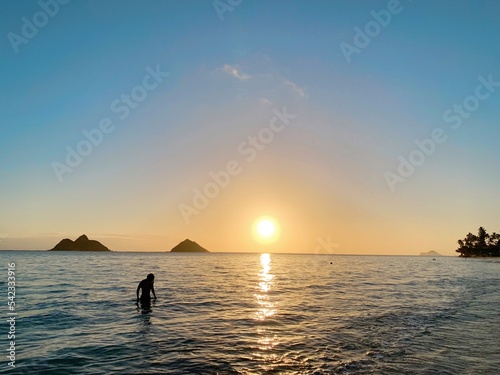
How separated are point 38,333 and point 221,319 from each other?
9.84 m

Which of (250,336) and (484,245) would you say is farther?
(484,245)

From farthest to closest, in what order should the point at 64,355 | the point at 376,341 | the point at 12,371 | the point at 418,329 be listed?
the point at 418,329
the point at 376,341
the point at 64,355
the point at 12,371

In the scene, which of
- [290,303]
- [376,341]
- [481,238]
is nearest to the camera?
[376,341]

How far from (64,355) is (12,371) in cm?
197

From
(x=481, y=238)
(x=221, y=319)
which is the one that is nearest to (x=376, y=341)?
(x=221, y=319)

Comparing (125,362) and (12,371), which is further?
(125,362)

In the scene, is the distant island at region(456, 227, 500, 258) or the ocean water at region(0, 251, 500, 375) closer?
the ocean water at region(0, 251, 500, 375)

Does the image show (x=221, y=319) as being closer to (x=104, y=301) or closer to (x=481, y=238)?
(x=104, y=301)

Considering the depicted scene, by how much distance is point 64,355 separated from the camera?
43.0ft

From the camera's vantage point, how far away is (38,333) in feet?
54.4

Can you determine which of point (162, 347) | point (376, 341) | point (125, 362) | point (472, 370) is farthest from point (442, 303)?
point (125, 362)

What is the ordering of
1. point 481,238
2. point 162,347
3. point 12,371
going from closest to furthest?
point 12,371 < point 162,347 < point 481,238

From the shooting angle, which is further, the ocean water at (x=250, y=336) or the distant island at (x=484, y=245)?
the distant island at (x=484, y=245)

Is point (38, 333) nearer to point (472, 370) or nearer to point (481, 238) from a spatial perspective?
point (472, 370)
